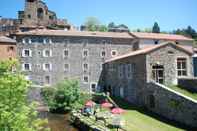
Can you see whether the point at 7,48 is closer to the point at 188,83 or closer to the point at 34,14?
the point at 34,14

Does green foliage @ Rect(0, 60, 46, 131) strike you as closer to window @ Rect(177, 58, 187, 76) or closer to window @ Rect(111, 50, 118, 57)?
window @ Rect(177, 58, 187, 76)

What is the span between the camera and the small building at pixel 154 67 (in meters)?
39.1

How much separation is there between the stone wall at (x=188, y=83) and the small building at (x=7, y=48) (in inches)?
1296

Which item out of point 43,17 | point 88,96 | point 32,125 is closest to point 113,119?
point 32,125

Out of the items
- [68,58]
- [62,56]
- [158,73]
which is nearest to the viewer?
[158,73]

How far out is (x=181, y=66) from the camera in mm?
41062

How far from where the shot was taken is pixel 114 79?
166ft

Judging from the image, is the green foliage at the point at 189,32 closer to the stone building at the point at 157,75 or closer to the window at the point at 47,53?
the window at the point at 47,53

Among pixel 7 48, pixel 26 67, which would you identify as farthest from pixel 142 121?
pixel 7 48

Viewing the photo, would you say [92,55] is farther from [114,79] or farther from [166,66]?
[166,66]

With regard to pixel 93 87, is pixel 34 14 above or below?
above

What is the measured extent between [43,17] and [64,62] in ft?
88.7

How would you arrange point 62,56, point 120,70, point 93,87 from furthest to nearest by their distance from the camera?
1. point 93,87
2. point 62,56
3. point 120,70

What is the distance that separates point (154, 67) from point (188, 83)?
4156 mm
